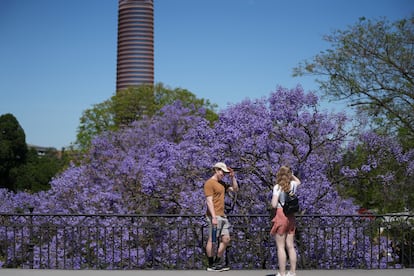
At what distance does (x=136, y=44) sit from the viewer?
463ft

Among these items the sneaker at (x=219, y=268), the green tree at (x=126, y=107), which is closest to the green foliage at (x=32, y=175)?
the green tree at (x=126, y=107)

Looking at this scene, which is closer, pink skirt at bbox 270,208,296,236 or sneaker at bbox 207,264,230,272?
pink skirt at bbox 270,208,296,236

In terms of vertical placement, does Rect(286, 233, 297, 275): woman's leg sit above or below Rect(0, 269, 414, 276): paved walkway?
above

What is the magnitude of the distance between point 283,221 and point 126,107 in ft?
133

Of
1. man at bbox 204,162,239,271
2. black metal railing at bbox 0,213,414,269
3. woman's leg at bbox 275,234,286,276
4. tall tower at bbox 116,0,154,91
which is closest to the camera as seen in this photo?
woman's leg at bbox 275,234,286,276

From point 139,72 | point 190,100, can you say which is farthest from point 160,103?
point 139,72

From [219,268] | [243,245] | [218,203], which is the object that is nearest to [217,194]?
[218,203]

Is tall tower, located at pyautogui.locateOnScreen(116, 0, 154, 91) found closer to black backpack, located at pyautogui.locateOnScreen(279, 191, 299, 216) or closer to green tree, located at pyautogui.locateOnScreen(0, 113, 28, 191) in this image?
green tree, located at pyautogui.locateOnScreen(0, 113, 28, 191)

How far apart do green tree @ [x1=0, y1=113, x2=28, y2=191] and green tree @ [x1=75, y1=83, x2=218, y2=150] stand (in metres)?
10.9

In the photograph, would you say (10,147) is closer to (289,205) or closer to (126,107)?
(126,107)

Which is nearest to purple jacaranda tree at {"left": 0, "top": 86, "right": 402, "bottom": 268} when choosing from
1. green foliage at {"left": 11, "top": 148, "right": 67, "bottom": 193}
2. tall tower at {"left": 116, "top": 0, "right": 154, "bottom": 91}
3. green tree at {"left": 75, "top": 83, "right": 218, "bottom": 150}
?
green tree at {"left": 75, "top": 83, "right": 218, "bottom": 150}

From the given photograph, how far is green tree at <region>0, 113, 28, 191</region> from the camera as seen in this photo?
183 ft

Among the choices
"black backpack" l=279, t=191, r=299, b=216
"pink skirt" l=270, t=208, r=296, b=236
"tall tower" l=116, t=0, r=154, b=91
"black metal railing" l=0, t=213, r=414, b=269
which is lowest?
"black metal railing" l=0, t=213, r=414, b=269

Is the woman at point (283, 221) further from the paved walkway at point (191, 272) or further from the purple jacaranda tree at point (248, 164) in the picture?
the purple jacaranda tree at point (248, 164)
